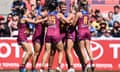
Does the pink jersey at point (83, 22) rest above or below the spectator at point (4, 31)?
above

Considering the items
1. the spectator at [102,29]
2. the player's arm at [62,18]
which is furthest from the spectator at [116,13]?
the player's arm at [62,18]

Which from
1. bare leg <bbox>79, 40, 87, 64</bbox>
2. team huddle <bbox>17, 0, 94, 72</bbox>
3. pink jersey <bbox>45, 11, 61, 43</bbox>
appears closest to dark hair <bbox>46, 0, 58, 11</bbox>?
team huddle <bbox>17, 0, 94, 72</bbox>

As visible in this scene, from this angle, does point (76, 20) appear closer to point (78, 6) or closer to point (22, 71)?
point (78, 6)

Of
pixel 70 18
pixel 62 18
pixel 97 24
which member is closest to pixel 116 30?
pixel 97 24

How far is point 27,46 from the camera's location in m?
15.5

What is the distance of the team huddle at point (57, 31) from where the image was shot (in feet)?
50.5

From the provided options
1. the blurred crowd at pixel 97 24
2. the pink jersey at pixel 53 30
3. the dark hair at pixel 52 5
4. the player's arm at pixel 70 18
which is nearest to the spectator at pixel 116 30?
the blurred crowd at pixel 97 24

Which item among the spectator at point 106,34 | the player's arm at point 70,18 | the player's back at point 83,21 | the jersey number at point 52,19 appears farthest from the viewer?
the spectator at point 106,34

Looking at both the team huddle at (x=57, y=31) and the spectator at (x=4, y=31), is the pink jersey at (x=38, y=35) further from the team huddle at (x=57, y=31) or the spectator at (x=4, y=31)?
the spectator at (x=4, y=31)

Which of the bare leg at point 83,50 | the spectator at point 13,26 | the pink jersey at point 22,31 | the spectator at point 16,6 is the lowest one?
the bare leg at point 83,50

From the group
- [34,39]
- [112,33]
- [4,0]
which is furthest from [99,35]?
[4,0]

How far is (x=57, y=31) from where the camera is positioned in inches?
608

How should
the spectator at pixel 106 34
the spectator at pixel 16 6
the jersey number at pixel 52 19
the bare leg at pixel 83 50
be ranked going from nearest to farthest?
the jersey number at pixel 52 19 → the bare leg at pixel 83 50 → the spectator at pixel 106 34 → the spectator at pixel 16 6

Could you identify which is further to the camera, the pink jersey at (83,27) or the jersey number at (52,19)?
the pink jersey at (83,27)
